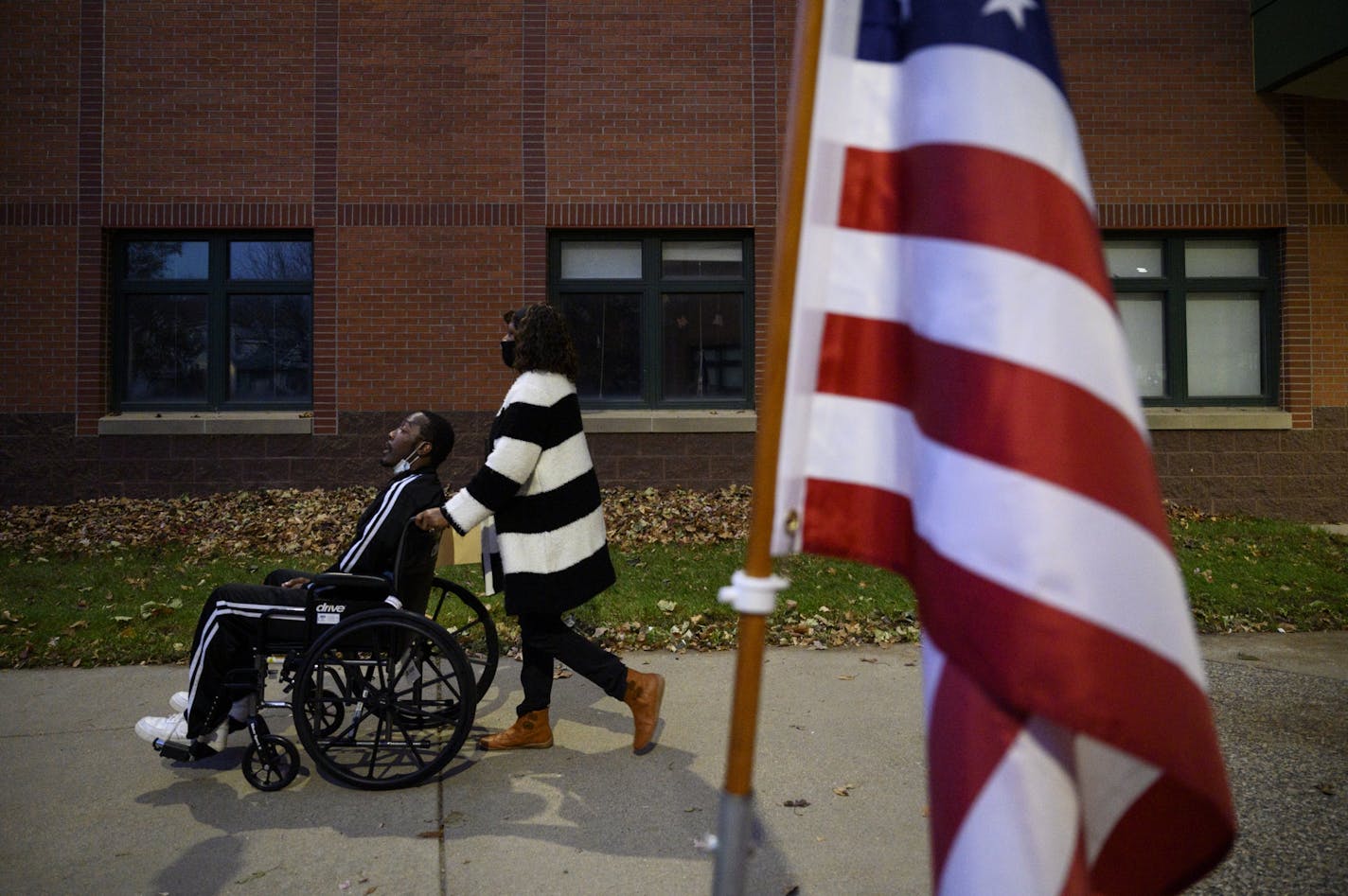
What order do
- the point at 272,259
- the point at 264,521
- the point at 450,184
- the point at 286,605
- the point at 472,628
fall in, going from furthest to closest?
the point at 272,259
the point at 450,184
the point at 264,521
the point at 472,628
the point at 286,605

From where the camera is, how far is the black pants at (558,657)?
467 cm

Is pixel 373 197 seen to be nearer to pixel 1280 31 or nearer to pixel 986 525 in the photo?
pixel 1280 31

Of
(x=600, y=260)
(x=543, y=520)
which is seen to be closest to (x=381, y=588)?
(x=543, y=520)

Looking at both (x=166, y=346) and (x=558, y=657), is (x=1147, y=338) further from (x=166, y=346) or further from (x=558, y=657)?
(x=166, y=346)

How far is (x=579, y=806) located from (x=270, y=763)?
1362mm

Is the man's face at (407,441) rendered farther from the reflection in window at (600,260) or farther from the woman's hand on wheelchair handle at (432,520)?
the reflection in window at (600,260)

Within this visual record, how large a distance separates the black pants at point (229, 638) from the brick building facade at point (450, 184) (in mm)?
6880

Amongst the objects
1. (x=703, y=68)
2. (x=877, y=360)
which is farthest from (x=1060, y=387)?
(x=703, y=68)

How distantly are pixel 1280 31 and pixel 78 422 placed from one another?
Result: 13804 mm

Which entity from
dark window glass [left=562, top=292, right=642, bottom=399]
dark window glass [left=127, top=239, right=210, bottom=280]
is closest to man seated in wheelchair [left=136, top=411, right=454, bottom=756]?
dark window glass [left=562, top=292, right=642, bottom=399]

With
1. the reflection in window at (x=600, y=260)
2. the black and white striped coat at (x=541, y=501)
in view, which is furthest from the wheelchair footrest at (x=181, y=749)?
the reflection in window at (x=600, y=260)

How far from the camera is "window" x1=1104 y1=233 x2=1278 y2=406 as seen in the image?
471 inches

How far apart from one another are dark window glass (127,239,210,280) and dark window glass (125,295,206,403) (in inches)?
9.9

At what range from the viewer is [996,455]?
5.16ft
